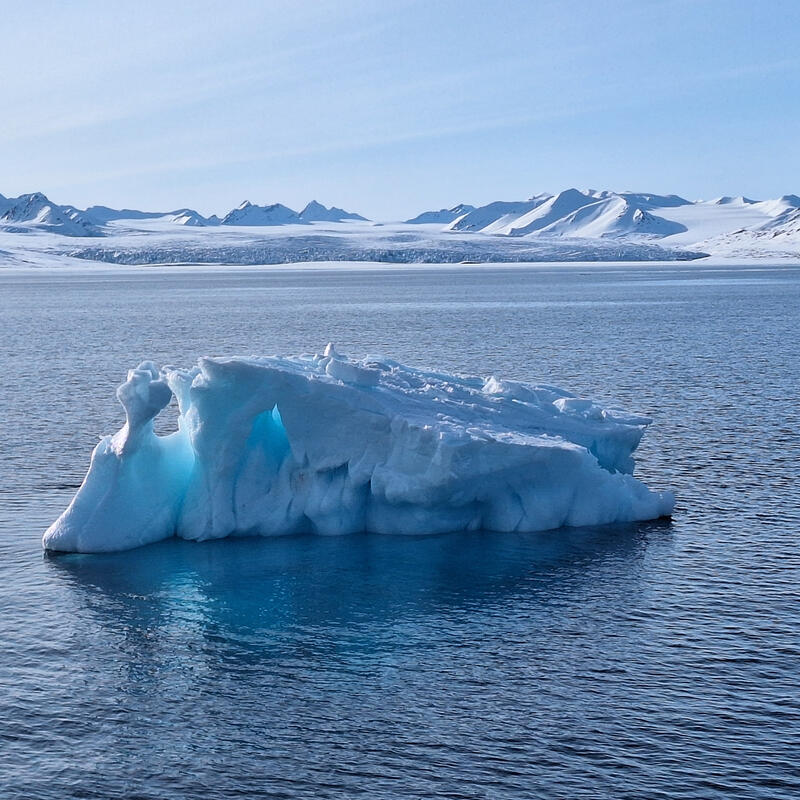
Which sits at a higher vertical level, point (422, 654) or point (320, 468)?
point (320, 468)

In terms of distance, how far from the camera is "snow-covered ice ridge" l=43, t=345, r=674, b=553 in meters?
19.7

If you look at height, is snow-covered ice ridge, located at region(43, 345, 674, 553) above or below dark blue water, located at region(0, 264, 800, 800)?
above

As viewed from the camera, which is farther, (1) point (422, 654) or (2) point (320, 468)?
(2) point (320, 468)

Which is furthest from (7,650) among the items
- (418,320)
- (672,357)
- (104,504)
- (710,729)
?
(418,320)

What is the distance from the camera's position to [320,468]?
67.2 feet

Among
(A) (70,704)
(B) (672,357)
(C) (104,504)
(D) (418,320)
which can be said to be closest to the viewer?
(A) (70,704)

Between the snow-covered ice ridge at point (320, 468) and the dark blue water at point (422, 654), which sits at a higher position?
the snow-covered ice ridge at point (320, 468)

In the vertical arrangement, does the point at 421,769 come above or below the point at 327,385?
below

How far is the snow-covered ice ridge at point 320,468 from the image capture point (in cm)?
1969

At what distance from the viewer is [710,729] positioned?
41.1ft

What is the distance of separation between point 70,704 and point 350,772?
12.3 ft

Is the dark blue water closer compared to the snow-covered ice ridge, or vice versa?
the dark blue water

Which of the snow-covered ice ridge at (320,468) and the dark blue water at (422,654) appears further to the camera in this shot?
the snow-covered ice ridge at (320,468)

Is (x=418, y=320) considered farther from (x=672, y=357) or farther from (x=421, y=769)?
(x=421, y=769)
